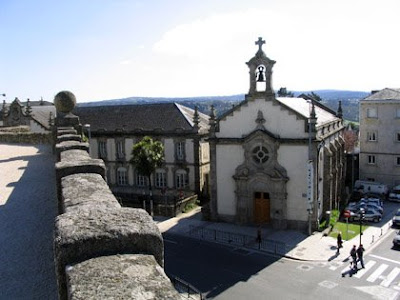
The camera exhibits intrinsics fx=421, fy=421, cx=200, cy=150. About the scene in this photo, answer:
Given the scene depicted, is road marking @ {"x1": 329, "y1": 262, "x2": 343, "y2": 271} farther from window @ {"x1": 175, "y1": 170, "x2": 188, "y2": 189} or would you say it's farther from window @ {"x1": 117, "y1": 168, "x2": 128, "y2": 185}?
window @ {"x1": 117, "y1": 168, "x2": 128, "y2": 185}

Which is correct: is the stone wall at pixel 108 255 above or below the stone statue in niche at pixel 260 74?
below

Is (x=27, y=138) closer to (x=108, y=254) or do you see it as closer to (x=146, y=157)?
(x=146, y=157)

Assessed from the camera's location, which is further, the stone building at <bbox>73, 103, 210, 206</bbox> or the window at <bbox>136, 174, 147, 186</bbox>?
the window at <bbox>136, 174, 147, 186</bbox>

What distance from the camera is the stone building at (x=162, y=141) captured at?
40.4 m

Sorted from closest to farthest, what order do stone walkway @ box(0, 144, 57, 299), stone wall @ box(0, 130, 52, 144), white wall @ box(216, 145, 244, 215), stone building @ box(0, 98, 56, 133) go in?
stone walkway @ box(0, 144, 57, 299)
stone wall @ box(0, 130, 52, 144)
white wall @ box(216, 145, 244, 215)
stone building @ box(0, 98, 56, 133)

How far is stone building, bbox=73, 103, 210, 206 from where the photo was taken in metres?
40.4

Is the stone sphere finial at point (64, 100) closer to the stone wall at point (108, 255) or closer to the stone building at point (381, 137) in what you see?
the stone wall at point (108, 255)

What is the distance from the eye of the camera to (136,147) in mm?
36844

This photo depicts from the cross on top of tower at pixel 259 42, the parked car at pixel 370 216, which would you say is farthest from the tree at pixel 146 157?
the parked car at pixel 370 216

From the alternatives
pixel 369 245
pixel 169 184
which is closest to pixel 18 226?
pixel 369 245

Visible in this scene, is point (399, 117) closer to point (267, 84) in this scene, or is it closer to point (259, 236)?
point (267, 84)

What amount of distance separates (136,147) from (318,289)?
21203 mm

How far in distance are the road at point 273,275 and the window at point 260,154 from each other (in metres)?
7.14

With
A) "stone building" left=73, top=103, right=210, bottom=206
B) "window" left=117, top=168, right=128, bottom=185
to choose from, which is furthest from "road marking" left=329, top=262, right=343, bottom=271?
"window" left=117, top=168, right=128, bottom=185
